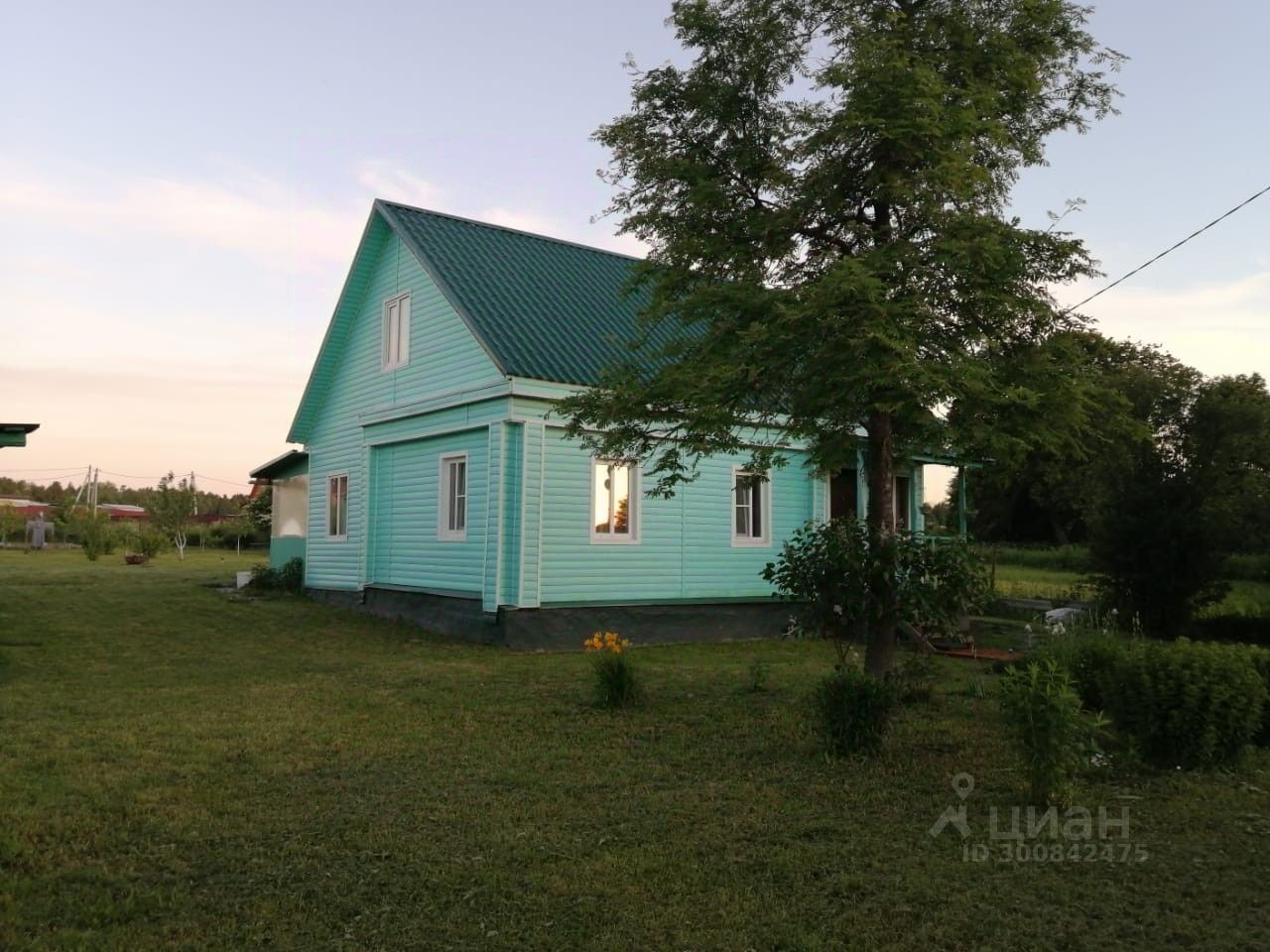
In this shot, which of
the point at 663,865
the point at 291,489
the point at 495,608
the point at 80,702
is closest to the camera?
the point at 663,865

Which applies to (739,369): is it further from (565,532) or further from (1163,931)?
(565,532)

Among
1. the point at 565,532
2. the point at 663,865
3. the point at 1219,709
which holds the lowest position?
the point at 663,865

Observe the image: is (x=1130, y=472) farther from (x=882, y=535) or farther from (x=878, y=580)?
(x=878, y=580)

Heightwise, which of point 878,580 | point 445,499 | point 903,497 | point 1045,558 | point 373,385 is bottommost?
point 1045,558

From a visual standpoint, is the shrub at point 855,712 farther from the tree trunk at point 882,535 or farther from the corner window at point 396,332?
the corner window at point 396,332

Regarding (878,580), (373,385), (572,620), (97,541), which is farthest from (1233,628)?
(97,541)

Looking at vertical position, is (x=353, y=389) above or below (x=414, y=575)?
above

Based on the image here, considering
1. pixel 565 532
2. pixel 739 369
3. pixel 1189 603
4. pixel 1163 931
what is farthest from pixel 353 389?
pixel 1163 931

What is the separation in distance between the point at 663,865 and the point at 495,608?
9.16m

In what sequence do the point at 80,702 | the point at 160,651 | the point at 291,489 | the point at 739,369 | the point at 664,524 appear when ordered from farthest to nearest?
1. the point at 291,489
2. the point at 664,524
3. the point at 160,651
4. the point at 80,702
5. the point at 739,369

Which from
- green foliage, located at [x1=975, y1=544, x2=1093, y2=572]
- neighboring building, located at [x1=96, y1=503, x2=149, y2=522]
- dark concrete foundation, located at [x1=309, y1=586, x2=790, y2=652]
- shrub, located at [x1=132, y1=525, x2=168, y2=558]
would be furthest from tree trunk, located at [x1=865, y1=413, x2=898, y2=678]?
neighboring building, located at [x1=96, y1=503, x2=149, y2=522]

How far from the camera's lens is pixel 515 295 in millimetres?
16078

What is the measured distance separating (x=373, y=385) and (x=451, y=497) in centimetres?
387

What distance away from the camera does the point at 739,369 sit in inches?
315
